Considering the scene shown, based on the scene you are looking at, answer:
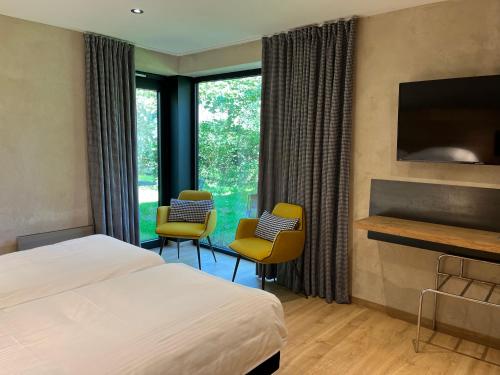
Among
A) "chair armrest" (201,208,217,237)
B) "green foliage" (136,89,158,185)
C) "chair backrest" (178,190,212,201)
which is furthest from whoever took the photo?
"green foliage" (136,89,158,185)

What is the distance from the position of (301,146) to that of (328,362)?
183 centimetres

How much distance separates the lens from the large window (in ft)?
14.8

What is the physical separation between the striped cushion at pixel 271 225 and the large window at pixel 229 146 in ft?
2.63

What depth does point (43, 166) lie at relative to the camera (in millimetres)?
3580

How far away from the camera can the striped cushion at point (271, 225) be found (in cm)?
352

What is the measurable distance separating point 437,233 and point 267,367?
1414 millimetres

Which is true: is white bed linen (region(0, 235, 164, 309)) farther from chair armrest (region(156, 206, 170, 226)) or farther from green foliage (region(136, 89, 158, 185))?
green foliage (region(136, 89, 158, 185))

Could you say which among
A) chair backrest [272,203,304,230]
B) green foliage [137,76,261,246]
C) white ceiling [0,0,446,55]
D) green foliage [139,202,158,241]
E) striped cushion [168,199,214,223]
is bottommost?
green foliage [139,202,158,241]

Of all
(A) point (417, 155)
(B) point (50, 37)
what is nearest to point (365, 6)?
(A) point (417, 155)

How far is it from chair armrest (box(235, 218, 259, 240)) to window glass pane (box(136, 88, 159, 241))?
1.54 meters

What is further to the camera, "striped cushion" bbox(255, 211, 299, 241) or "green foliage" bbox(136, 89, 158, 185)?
"green foliage" bbox(136, 89, 158, 185)

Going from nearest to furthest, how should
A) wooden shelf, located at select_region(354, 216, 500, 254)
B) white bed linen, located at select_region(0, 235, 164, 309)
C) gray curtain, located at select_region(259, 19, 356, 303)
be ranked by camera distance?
white bed linen, located at select_region(0, 235, 164, 309) → wooden shelf, located at select_region(354, 216, 500, 254) → gray curtain, located at select_region(259, 19, 356, 303)

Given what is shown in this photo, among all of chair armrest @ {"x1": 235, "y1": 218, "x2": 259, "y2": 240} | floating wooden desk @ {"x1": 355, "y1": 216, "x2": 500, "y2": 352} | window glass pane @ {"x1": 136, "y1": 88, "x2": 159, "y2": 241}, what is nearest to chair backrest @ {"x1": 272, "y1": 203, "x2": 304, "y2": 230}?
chair armrest @ {"x1": 235, "y1": 218, "x2": 259, "y2": 240}

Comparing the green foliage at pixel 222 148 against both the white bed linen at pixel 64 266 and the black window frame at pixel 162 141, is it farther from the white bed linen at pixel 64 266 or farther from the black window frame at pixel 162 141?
the white bed linen at pixel 64 266
